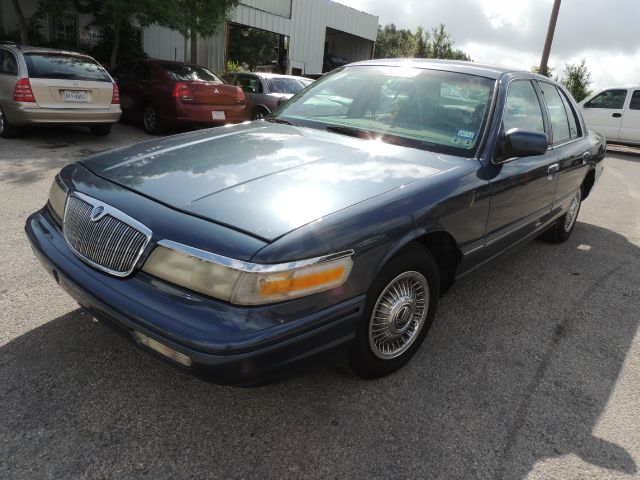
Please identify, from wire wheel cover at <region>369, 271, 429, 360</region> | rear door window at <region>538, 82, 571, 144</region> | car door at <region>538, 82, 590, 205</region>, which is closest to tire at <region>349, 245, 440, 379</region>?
wire wheel cover at <region>369, 271, 429, 360</region>

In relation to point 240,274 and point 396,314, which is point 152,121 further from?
point 240,274

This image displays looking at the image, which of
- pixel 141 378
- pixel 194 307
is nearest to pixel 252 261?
pixel 194 307

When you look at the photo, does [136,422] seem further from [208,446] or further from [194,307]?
[194,307]

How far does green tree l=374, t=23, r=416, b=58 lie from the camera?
123ft

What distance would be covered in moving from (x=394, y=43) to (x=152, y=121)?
197ft

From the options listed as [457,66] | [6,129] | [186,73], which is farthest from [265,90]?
[457,66]

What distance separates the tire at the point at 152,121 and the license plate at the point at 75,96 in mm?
1614

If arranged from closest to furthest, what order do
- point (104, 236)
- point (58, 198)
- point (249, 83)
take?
point (104, 236) → point (58, 198) → point (249, 83)

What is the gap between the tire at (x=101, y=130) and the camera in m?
8.86

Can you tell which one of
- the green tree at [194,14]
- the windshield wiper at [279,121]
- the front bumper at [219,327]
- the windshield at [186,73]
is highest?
the green tree at [194,14]

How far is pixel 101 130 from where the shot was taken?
29.2 feet

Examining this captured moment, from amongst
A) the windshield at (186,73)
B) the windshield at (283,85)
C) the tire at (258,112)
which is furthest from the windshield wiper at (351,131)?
the windshield at (283,85)

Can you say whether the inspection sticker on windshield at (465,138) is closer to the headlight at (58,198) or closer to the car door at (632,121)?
the headlight at (58,198)

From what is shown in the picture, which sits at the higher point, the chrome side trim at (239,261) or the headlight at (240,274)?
the chrome side trim at (239,261)
